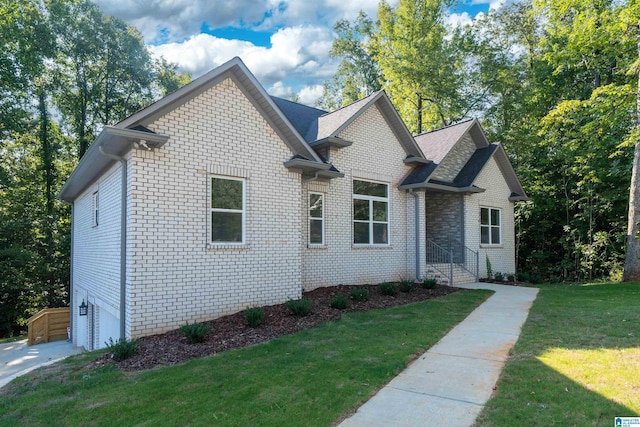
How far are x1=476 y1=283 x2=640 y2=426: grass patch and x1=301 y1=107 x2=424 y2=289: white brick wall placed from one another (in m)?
5.26

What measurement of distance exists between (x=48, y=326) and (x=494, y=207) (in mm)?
19591

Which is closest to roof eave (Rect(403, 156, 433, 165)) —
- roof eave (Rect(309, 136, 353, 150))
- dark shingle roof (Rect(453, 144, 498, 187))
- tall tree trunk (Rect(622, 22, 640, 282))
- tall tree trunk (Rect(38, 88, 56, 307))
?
dark shingle roof (Rect(453, 144, 498, 187))

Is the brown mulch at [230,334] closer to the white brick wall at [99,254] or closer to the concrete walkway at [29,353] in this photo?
the white brick wall at [99,254]

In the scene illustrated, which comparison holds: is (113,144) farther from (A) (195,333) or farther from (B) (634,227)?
(B) (634,227)

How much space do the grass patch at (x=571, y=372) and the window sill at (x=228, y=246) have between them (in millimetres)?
5522

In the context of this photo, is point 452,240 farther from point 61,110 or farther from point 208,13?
point 61,110

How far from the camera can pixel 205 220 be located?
8039 millimetres

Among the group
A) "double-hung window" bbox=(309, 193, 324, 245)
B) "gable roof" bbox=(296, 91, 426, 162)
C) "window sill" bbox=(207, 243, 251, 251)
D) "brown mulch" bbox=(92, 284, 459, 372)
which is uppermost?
"gable roof" bbox=(296, 91, 426, 162)

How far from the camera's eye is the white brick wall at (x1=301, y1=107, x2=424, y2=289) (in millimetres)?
11531

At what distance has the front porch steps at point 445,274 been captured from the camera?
1375 centimetres

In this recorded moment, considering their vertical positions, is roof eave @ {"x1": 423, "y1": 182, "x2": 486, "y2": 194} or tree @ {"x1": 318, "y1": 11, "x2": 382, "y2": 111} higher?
tree @ {"x1": 318, "y1": 11, "x2": 382, "y2": 111}

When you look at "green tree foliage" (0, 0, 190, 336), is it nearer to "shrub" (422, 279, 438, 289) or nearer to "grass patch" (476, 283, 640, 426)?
"shrub" (422, 279, 438, 289)

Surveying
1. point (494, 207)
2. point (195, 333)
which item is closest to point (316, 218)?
point (195, 333)

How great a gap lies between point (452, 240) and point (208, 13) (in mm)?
11954
